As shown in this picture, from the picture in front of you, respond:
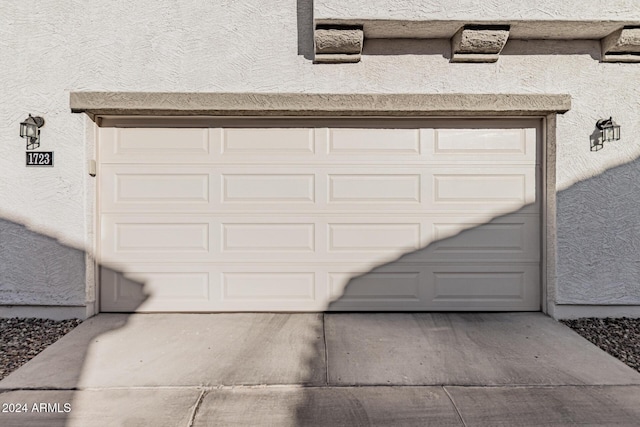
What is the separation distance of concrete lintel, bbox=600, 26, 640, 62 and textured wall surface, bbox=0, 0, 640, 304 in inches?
4.0

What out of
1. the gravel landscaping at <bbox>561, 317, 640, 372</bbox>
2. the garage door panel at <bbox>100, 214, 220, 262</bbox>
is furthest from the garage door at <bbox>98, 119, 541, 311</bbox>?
the gravel landscaping at <bbox>561, 317, 640, 372</bbox>

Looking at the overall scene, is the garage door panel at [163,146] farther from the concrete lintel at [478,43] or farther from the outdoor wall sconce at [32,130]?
the concrete lintel at [478,43]

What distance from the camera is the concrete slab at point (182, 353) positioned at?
2941mm

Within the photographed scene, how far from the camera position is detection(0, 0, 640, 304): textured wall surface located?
4.12m

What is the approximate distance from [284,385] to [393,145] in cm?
277

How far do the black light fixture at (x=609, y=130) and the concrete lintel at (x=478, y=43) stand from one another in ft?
4.36

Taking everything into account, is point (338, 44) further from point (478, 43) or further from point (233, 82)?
point (478, 43)

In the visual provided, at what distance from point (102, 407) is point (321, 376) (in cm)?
151

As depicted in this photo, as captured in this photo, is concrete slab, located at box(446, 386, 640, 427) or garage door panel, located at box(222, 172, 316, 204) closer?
concrete slab, located at box(446, 386, 640, 427)

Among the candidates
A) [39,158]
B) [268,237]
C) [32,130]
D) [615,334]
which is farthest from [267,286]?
[615,334]

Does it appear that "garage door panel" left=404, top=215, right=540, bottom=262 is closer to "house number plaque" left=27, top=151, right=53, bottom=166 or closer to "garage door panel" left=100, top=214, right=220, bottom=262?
"garage door panel" left=100, top=214, right=220, bottom=262

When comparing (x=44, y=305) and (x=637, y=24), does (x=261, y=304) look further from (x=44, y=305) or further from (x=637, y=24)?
(x=637, y=24)

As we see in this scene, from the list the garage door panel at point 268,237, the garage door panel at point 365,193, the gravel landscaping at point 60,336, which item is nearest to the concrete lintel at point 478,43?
the garage door panel at point 365,193

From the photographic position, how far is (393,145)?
4379 millimetres
